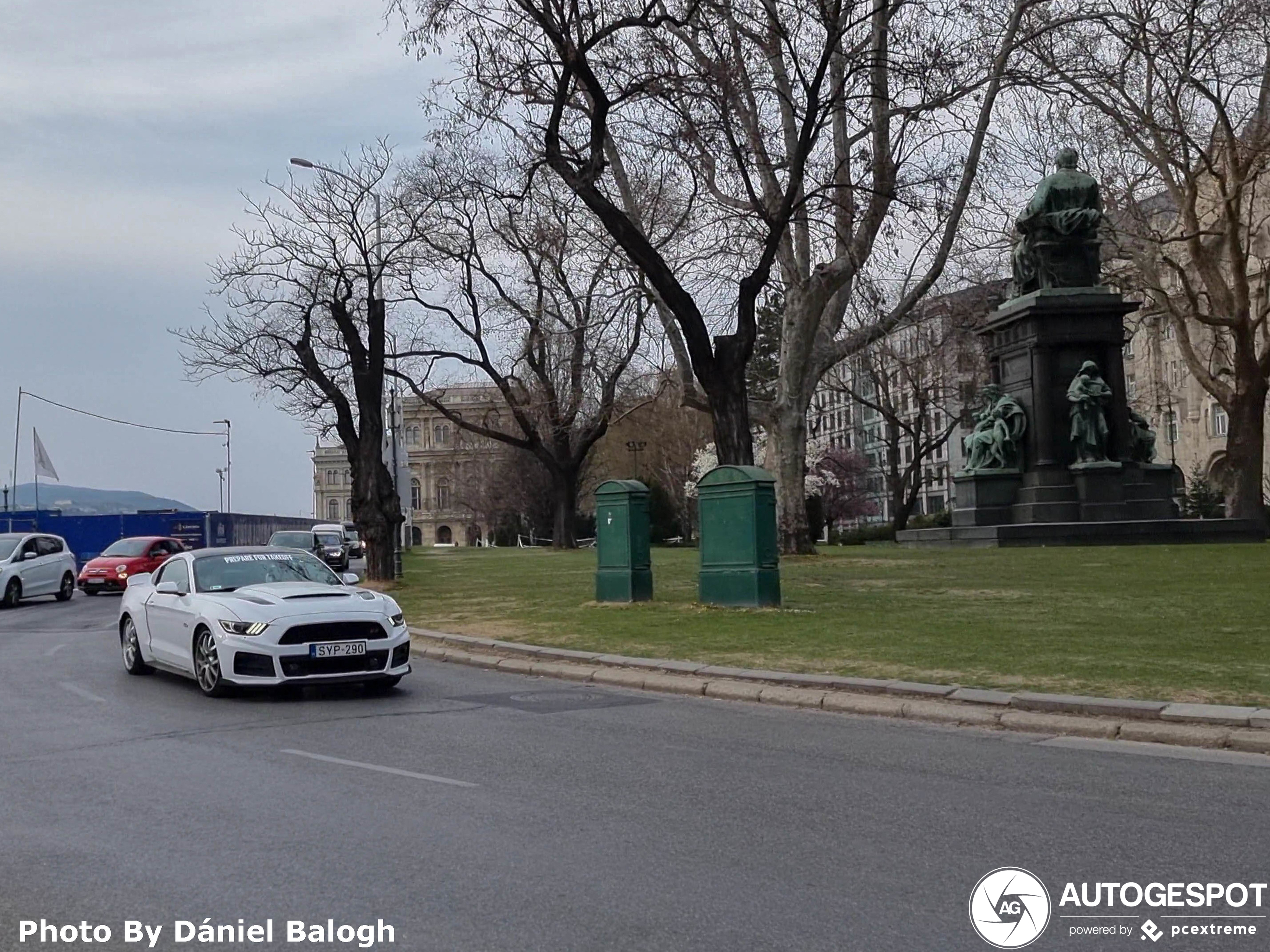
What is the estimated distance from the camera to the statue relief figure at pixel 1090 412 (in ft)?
102

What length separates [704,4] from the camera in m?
21.6

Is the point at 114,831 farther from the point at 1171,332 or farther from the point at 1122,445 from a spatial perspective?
the point at 1171,332

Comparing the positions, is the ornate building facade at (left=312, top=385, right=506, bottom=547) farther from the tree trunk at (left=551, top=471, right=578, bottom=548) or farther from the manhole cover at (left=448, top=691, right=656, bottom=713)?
the manhole cover at (left=448, top=691, right=656, bottom=713)

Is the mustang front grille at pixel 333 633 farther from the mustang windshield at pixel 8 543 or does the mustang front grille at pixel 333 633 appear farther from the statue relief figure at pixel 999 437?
the statue relief figure at pixel 999 437

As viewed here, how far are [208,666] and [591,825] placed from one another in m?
6.84

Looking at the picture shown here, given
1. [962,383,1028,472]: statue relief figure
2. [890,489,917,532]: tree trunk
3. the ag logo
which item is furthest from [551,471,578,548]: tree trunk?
the ag logo

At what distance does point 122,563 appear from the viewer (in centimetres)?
3459

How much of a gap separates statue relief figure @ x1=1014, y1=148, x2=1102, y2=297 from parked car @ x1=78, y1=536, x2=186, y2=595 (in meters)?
22.9

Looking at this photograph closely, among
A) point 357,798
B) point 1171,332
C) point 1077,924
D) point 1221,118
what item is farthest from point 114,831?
point 1171,332

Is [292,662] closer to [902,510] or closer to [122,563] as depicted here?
[122,563]

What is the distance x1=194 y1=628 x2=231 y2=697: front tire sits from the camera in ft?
40.6

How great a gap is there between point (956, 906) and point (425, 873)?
2260mm

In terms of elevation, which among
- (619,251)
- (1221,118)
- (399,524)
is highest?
(1221,118)
